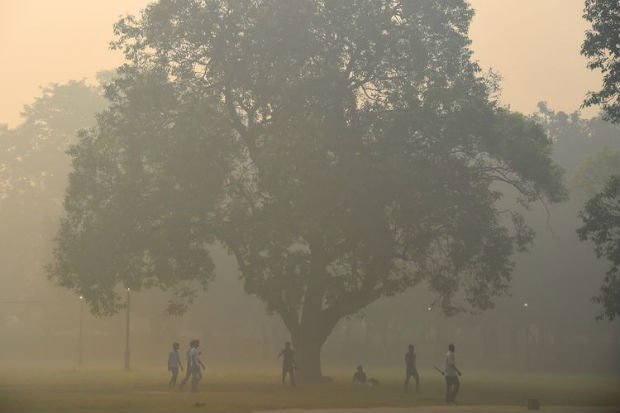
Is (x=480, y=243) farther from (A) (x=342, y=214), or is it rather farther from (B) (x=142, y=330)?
(B) (x=142, y=330)

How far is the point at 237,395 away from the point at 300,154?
9788 millimetres

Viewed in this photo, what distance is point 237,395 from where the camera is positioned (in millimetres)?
37875

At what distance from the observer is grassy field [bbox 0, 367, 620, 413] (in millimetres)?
32378

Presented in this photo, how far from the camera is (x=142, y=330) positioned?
344ft

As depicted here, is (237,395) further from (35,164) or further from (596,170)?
(35,164)

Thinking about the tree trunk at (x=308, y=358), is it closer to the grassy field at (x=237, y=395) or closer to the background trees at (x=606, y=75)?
the grassy field at (x=237, y=395)

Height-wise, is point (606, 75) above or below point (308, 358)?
above

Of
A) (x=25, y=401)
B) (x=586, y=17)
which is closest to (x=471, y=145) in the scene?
(x=586, y=17)

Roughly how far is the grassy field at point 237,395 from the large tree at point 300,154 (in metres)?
4.21

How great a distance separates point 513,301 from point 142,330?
4001cm

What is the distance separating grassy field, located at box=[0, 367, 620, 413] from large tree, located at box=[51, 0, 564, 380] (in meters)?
4.21

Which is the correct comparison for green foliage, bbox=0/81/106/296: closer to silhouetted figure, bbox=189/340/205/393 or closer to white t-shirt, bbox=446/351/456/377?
silhouetted figure, bbox=189/340/205/393

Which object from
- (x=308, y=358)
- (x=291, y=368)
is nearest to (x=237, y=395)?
(x=291, y=368)

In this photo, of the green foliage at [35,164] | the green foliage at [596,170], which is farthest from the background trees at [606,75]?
the green foliage at [35,164]
